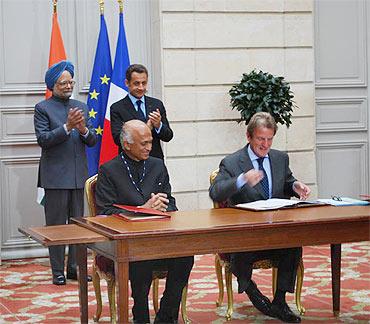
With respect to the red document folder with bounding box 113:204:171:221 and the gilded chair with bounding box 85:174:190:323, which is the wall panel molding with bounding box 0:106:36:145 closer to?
the gilded chair with bounding box 85:174:190:323

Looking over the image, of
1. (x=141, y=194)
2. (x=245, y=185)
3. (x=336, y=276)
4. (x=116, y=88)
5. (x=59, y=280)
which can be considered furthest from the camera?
(x=116, y=88)

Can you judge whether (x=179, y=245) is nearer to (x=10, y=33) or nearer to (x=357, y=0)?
(x=10, y=33)

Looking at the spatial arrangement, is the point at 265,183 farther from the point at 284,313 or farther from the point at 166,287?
the point at 166,287

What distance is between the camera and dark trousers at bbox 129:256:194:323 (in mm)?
4977

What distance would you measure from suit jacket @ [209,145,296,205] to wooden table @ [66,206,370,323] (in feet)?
0.62

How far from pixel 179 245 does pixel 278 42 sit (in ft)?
16.6

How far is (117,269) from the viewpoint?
433 centimetres

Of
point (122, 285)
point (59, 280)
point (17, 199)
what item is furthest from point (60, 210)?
point (122, 285)

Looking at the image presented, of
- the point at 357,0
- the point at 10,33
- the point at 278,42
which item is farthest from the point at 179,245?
the point at 357,0

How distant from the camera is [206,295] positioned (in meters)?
6.29

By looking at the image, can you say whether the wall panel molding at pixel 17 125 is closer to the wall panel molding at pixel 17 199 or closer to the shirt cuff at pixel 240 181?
the wall panel molding at pixel 17 199

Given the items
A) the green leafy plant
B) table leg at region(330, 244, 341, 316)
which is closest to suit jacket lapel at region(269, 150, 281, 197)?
table leg at region(330, 244, 341, 316)

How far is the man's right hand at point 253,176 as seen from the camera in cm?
512

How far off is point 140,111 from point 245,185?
72.1 inches
